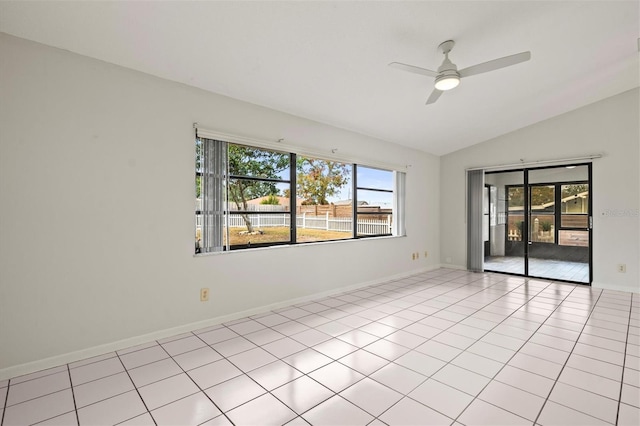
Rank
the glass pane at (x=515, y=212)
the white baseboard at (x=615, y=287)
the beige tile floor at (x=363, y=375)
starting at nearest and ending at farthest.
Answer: the beige tile floor at (x=363, y=375) → the white baseboard at (x=615, y=287) → the glass pane at (x=515, y=212)

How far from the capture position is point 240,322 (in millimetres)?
3439

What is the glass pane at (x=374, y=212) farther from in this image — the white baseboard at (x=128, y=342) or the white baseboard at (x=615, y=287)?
the white baseboard at (x=615, y=287)

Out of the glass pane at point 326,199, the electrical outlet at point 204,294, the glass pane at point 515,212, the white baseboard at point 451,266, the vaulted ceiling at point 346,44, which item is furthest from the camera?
the white baseboard at point 451,266

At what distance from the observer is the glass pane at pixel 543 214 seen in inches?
222

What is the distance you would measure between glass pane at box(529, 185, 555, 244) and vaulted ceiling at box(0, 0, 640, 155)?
1.91 meters

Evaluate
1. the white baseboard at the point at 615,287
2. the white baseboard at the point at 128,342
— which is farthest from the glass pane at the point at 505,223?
the white baseboard at the point at 128,342

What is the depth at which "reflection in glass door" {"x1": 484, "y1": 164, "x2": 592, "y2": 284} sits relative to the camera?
17.4 ft

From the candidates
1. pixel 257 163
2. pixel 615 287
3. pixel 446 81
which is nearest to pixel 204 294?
pixel 257 163

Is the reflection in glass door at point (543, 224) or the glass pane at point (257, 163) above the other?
the glass pane at point (257, 163)

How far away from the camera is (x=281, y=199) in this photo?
4090 millimetres

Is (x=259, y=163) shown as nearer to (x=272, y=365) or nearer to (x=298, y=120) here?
(x=298, y=120)

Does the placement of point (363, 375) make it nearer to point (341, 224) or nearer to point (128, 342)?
point (128, 342)

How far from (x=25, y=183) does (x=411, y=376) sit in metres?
3.30

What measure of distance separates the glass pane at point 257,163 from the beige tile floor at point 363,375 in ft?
5.69
